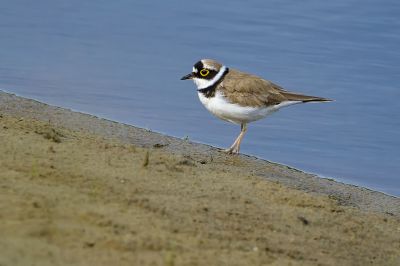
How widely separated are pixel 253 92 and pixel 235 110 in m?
0.28

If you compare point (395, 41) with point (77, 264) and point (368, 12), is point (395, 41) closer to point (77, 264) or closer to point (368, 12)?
point (368, 12)

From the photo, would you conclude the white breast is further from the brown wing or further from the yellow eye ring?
the yellow eye ring

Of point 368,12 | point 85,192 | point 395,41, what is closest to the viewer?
point 85,192

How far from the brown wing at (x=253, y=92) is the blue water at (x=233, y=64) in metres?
0.46

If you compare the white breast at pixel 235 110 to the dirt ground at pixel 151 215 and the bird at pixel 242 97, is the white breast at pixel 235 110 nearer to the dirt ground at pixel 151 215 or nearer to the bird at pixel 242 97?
the bird at pixel 242 97

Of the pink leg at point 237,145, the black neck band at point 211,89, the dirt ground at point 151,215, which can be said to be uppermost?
the black neck band at point 211,89

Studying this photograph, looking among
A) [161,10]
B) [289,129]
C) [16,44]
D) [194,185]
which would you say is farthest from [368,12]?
[194,185]

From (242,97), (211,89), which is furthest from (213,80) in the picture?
(242,97)

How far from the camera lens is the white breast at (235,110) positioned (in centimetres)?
976

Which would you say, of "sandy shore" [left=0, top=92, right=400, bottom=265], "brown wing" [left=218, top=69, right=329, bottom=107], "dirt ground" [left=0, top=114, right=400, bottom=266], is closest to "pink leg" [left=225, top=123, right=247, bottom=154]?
"brown wing" [left=218, top=69, right=329, bottom=107]

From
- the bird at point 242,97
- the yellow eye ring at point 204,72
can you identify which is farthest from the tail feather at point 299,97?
the yellow eye ring at point 204,72

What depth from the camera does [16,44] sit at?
1192 centimetres

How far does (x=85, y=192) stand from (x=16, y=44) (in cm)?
645

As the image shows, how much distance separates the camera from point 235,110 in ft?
32.0
